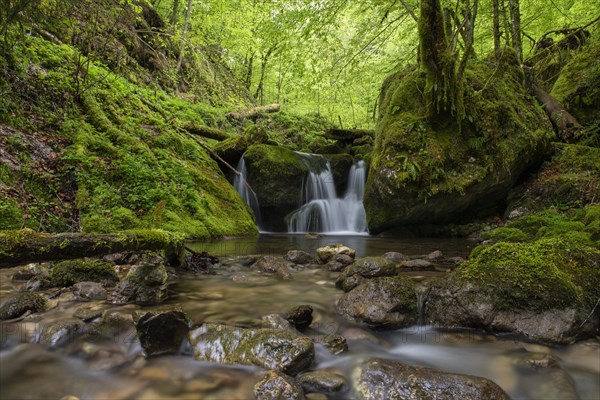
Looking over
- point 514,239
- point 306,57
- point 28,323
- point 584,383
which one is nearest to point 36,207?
point 28,323

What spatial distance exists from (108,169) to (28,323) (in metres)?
4.67

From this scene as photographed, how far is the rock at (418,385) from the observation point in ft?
6.21

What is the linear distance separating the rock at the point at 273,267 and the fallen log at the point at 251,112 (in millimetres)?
12789

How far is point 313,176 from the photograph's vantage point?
12.4 m

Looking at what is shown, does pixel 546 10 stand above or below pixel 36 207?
above

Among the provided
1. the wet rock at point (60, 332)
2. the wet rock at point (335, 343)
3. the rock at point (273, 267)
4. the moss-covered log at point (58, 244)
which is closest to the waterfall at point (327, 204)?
the rock at point (273, 267)

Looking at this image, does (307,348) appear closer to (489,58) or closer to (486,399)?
(486,399)

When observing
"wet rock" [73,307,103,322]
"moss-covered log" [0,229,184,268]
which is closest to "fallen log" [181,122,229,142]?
"moss-covered log" [0,229,184,268]

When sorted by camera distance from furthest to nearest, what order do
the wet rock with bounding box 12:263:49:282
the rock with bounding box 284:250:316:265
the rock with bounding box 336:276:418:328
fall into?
the rock with bounding box 284:250:316:265 < the wet rock with bounding box 12:263:49:282 < the rock with bounding box 336:276:418:328

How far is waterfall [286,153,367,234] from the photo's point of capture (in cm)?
1161

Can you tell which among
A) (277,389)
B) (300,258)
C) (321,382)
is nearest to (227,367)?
(277,389)

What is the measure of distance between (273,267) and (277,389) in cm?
307

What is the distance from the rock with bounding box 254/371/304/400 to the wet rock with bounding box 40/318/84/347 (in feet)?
5.11

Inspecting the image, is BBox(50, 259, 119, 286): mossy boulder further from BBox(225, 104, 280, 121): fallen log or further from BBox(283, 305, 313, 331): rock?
BBox(225, 104, 280, 121): fallen log
